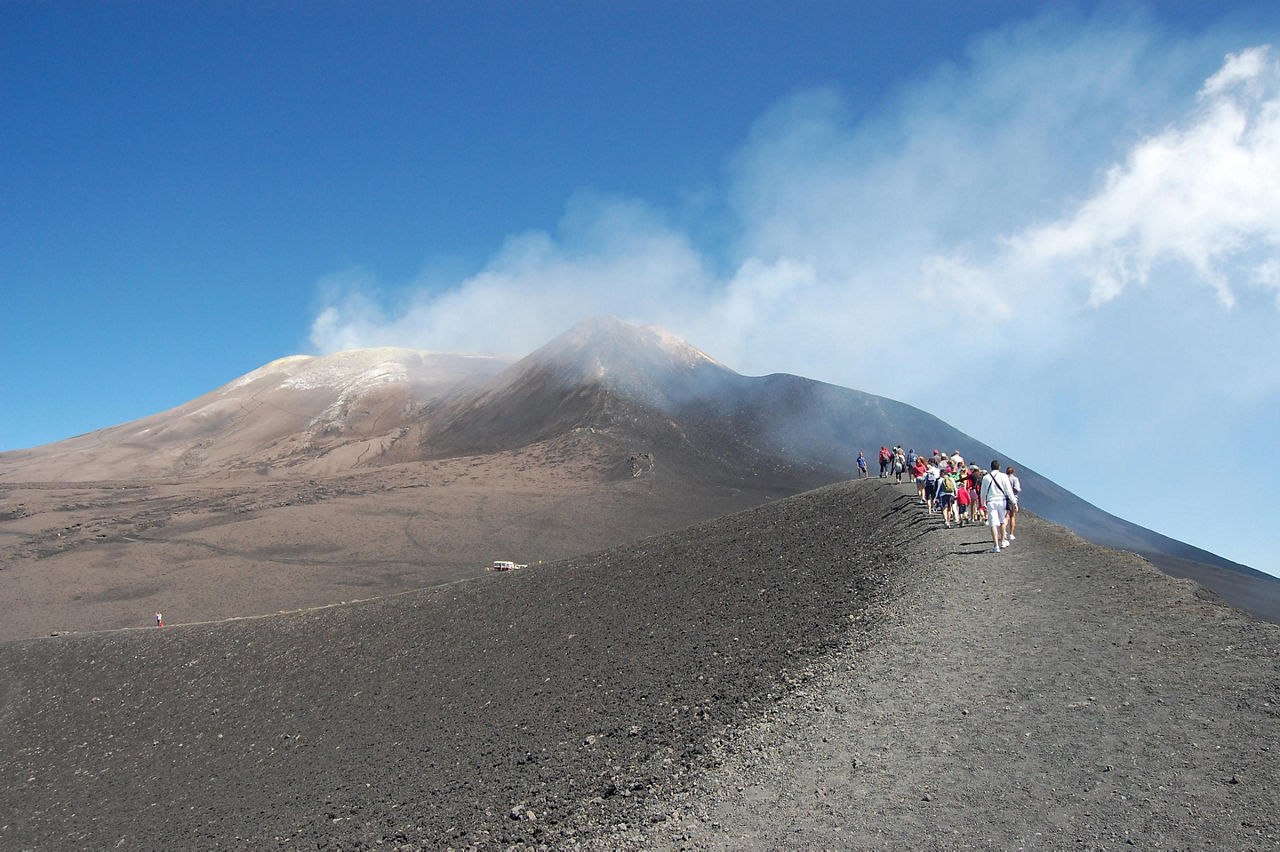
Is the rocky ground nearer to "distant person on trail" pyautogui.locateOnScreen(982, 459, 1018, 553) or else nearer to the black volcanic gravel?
the black volcanic gravel

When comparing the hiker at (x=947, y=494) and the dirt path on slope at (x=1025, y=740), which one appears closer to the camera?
the dirt path on slope at (x=1025, y=740)

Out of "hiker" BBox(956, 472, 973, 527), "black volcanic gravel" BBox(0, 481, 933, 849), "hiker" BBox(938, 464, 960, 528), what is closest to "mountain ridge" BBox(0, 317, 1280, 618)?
"hiker" BBox(956, 472, 973, 527)

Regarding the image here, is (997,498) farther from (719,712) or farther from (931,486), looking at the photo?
(719,712)

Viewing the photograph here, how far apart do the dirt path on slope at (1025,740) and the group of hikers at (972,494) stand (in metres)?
3.04

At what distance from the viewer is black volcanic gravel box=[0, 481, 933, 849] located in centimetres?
1112

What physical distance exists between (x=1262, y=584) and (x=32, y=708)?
59.1 metres

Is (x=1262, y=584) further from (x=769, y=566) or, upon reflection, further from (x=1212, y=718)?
(x=1212, y=718)

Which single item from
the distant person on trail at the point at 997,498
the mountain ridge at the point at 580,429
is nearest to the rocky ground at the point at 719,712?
the distant person on trail at the point at 997,498

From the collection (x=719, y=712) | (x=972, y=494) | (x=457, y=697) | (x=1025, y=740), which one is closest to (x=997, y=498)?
(x=972, y=494)

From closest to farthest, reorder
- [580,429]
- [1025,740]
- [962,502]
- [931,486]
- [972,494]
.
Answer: [1025,740] < [962,502] < [972,494] < [931,486] < [580,429]

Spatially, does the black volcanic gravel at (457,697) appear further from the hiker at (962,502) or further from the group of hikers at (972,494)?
the hiker at (962,502)

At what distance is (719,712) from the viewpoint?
10.9 metres

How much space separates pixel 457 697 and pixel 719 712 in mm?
7415

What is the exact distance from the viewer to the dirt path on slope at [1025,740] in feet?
21.5
